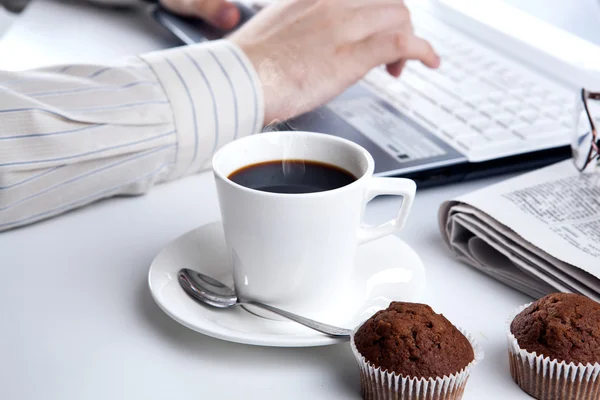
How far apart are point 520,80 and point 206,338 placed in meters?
0.62

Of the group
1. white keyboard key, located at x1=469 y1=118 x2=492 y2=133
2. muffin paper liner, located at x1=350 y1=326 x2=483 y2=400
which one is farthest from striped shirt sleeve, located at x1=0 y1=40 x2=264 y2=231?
muffin paper liner, located at x1=350 y1=326 x2=483 y2=400

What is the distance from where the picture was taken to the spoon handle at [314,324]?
1.61 feet

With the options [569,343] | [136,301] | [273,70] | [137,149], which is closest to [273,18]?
[273,70]

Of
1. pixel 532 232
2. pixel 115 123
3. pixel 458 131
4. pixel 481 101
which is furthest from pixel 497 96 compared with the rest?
pixel 115 123

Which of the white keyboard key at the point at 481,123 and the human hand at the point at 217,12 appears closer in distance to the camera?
the white keyboard key at the point at 481,123

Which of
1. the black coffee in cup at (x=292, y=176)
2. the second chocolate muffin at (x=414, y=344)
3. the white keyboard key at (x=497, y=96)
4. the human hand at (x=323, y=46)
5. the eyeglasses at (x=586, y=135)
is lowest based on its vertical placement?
the white keyboard key at (x=497, y=96)

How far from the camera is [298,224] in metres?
0.50

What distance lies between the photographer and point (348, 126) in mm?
778

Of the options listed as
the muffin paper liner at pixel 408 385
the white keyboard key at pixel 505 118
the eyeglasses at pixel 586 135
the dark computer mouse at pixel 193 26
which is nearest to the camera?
the muffin paper liner at pixel 408 385

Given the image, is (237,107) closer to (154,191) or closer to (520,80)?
(154,191)

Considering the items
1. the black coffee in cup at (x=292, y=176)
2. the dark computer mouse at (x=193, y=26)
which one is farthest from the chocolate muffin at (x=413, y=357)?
the dark computer mouse at (x=193, y=26)

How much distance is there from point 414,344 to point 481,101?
50 centimetres

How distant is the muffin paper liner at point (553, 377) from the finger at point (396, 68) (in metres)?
0.48

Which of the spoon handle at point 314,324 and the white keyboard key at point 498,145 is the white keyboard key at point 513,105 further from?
the spoon handle at point 314,324
